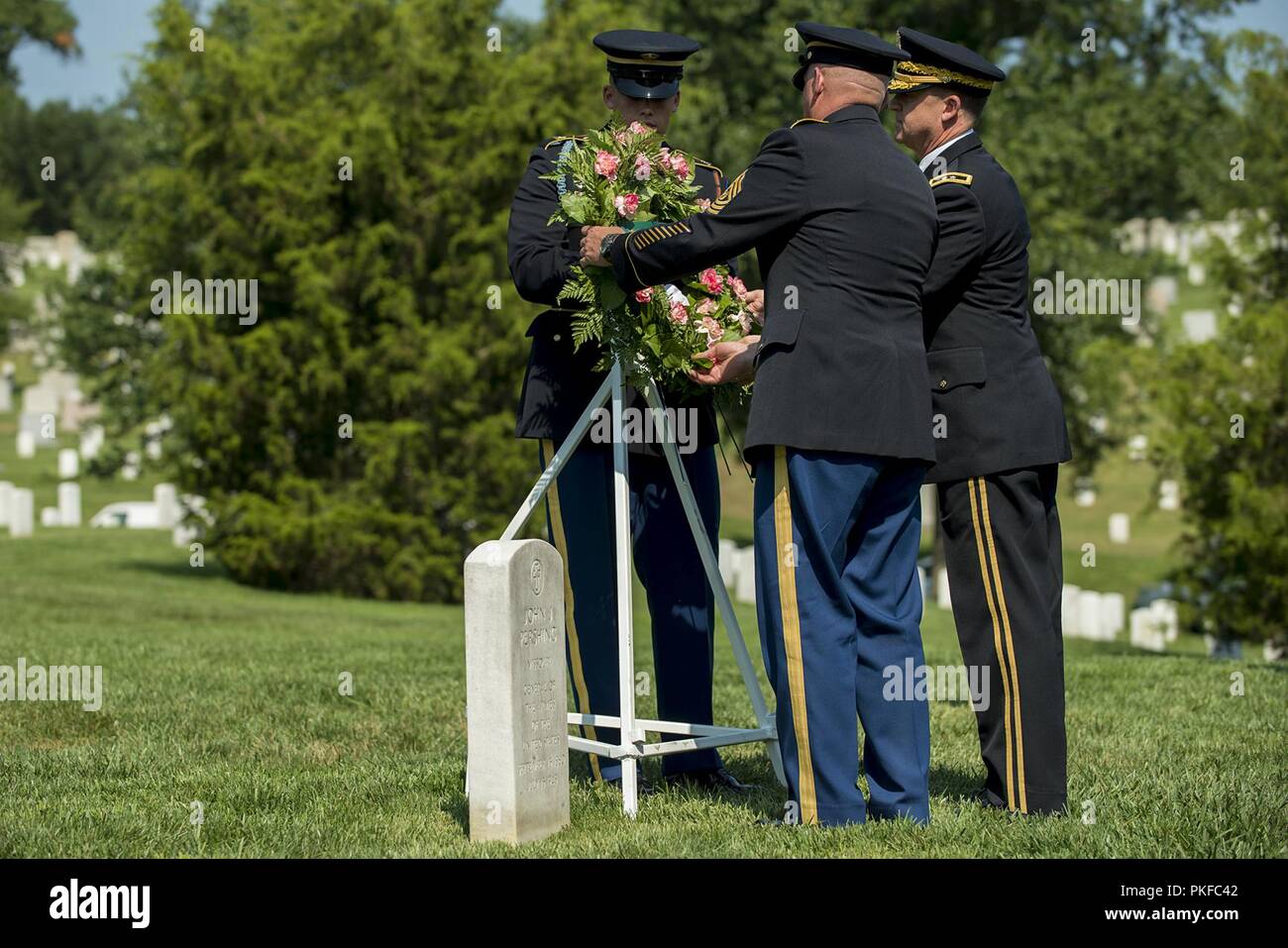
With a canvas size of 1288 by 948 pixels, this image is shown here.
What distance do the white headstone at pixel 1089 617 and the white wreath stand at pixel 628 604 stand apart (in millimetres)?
17082

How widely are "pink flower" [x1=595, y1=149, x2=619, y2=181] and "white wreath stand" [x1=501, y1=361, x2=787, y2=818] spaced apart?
66cm

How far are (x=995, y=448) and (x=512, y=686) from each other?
1827 mm

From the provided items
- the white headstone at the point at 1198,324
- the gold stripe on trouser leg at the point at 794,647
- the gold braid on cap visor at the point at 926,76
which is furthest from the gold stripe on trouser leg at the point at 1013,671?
the white headstone at the point at 1198,324

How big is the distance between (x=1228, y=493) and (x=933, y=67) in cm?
1383

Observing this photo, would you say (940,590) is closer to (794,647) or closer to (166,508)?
(166,508)

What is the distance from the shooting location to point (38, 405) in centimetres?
4084

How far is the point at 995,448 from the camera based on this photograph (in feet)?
17.0

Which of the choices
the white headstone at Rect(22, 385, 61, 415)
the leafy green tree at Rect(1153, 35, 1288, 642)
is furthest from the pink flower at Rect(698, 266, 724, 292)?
the white headstone at Rect(22, 385, 61, 415)

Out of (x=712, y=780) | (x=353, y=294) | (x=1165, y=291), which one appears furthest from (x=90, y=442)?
(x=1165, y=291)

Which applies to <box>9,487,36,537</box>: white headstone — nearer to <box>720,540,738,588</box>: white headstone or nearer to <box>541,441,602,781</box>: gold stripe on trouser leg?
<box>720,540,738,588</box>: white headstone

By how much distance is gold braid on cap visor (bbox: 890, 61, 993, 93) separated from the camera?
530 centimetres

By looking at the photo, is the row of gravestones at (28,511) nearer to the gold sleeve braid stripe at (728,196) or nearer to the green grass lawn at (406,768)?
the green grass lawn at (406,768)

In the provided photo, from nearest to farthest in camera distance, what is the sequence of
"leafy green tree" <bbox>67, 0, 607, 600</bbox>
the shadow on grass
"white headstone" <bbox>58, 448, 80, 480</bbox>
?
"leafy green tree" <bbox>67, 0, 607, 600</bbox> < the shadow on grass < "white headstone" <bbox>58, 448, 80, 480</bbox>

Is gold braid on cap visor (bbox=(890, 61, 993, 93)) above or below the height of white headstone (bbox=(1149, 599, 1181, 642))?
above
